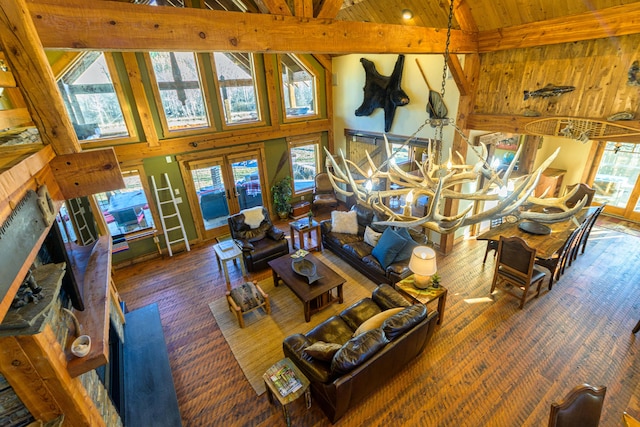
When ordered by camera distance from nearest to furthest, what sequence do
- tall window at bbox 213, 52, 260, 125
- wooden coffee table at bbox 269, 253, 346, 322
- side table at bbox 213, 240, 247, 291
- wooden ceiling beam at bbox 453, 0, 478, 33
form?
wooden ceiling beam at bbox 453, 0, 478, 33 < wooden coffee table at bbox 269, 253, 346, 322 < side table at bbox 213, 240, 247, 291 < tall window at bbox 213, 52, 260, 125

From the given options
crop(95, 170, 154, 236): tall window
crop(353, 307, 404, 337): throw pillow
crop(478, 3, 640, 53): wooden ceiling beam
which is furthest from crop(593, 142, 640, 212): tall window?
crop(95, 170, 154, 236): tall window

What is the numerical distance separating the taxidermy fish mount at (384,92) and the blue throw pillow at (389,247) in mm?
2782

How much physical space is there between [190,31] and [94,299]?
90.7 inches

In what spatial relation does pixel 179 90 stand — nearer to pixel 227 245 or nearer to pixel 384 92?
pixel 227 245

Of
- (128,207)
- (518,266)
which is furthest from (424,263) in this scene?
(128,207)

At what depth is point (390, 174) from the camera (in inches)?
130

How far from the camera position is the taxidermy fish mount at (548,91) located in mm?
3988

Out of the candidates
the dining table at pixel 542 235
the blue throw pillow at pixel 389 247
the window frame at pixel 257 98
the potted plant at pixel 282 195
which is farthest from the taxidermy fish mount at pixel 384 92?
the dining table at pixel 542 235

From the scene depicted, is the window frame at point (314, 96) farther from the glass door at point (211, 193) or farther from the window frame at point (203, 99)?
the glass door at point (211, 193)

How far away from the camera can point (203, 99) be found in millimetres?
6219

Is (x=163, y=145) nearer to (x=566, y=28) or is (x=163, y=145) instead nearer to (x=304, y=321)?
(x=304, y=321)

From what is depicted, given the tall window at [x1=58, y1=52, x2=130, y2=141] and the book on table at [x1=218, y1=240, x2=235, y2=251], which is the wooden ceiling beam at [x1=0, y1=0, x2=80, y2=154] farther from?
the tall window at [x1=58, y1=52, x2=130, y2=141]

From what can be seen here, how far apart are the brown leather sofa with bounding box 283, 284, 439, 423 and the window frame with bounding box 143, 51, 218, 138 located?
16.1 feet

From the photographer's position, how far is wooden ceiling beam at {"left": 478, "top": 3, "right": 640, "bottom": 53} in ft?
10.9
